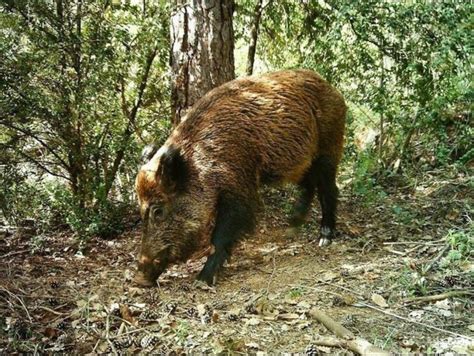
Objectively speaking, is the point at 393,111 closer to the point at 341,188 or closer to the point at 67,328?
the point at 341,188

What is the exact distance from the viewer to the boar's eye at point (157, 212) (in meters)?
5.06

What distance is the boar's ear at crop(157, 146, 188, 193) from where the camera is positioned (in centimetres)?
493

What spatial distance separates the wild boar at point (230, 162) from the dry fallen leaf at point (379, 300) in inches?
55.6

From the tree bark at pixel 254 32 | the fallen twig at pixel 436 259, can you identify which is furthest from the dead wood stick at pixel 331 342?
the tree bark at pixel 254 32

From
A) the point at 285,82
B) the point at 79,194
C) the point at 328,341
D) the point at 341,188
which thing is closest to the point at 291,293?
the point at 328,341

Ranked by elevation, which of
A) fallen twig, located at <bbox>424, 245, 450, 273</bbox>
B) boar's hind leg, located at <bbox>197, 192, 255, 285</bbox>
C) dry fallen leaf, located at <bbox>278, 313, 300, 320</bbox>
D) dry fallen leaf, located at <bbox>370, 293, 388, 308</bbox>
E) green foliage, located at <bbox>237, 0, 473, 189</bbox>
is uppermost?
green foliage, located at <bbox>237, 0, 473, 189</bbox>

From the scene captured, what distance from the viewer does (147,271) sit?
16.3 feet

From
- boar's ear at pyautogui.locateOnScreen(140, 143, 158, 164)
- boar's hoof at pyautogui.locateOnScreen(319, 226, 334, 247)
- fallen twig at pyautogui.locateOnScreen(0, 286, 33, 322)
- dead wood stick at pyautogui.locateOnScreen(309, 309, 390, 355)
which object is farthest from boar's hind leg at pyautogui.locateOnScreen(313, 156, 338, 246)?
fallen twig at pyautogui.locateOnScreen(0, 286, 33, 322)

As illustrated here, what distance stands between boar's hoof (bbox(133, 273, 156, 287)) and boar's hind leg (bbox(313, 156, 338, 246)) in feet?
6.31

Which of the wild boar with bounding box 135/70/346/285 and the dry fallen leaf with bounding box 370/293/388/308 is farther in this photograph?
the wild boar with bounding box 135/70/346/285

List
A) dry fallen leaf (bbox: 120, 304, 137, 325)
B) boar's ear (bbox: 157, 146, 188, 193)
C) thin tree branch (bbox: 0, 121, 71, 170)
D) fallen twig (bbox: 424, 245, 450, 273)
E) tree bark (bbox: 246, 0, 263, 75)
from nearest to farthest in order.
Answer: dry fallen leaf (bbox: 120, 304, 137, 325), fallen twig (bbox: 424, 245, 450, 273), boar's ear (bbox: 157, 146, 188, 193), thin tree branch (bbox: 0, 121, 71, 170), tree bark (bbox: 246, 0, 263, 75)

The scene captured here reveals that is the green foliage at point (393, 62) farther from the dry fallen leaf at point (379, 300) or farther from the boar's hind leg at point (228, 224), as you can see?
the dry fallen leaf at point (379, 300)

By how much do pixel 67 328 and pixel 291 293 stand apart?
1661mm

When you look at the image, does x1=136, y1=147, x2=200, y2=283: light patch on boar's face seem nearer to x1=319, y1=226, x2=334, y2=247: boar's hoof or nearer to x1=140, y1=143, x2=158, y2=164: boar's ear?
x1=140, y1=143, x2=158, y2=164: boar's ear
